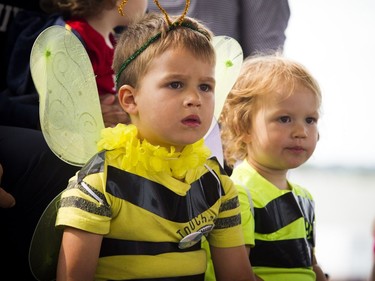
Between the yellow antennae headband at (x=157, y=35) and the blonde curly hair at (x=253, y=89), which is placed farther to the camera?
the blonde curly hair at (x=253, y=89)

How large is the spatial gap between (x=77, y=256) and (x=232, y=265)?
1.67 feet

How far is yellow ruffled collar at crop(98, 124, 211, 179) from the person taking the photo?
6.05 ft

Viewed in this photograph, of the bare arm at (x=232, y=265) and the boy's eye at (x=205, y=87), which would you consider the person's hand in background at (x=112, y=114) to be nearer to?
the boy's eye at (x=205, y=87)

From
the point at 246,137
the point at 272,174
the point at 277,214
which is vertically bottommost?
the point at 277,214

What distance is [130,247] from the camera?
1.84m

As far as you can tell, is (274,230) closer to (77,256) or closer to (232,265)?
(232,265)

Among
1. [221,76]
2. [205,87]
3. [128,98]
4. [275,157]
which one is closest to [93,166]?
[128,98]

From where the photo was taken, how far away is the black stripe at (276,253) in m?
2.27

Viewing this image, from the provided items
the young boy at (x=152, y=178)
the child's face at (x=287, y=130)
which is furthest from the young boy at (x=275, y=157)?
the young boy at (x=152, y=178)

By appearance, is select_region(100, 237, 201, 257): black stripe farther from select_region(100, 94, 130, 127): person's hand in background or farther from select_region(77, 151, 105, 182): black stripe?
select_region(100, 94, 130, 127): person's hand in background

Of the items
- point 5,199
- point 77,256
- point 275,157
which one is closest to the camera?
point 77,256

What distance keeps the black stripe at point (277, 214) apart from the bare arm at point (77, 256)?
0.69 m

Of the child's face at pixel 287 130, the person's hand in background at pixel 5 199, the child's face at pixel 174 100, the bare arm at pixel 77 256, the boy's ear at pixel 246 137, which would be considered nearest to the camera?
the bare arm at pixel 77 256

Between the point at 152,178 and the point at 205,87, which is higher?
the point at 205,87
